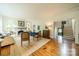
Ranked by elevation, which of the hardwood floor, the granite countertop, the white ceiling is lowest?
the hardwood floor

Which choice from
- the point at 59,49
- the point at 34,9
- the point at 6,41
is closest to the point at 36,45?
the point at 59,49

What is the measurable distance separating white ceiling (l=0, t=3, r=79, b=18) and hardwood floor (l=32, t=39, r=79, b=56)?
1.90 feet

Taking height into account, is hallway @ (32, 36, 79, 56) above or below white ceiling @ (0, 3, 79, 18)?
below

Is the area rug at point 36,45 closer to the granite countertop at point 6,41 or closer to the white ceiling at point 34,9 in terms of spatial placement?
the granite countertop at point 6,41

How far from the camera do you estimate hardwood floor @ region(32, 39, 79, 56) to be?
238 cm

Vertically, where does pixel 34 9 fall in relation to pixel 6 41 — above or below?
above

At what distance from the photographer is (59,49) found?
7.96 ft

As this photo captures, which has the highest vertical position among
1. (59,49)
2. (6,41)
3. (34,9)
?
(34,9)

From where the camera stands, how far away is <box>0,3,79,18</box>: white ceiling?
2.36 meters

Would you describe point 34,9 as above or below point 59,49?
above

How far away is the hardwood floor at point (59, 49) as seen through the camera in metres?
2.38

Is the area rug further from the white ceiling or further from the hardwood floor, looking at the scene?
the white ceiling

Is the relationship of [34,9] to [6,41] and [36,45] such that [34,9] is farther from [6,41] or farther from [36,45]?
[6,41]

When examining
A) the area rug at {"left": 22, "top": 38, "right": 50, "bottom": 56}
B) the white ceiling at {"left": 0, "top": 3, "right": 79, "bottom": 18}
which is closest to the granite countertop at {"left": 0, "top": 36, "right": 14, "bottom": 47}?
the area rug at {"left": 22, "top": 38, "right": 50, "bottom": 56}
